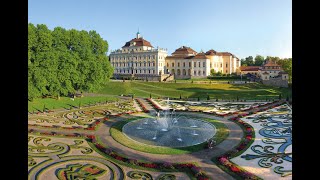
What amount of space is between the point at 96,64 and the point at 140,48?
157 ft

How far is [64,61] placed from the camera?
38812mm

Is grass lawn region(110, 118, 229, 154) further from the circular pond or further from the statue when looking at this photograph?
the circular pond

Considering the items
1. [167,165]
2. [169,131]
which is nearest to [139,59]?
[169,131]

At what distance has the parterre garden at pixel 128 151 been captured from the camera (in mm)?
15773

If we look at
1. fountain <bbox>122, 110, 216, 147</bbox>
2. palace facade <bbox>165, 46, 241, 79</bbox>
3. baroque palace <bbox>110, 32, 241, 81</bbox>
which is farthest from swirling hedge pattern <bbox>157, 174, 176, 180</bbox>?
palace facade <bbox>165, 46, 241, 79</bbox>

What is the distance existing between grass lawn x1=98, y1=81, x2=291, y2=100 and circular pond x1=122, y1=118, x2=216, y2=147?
22961 millimetres

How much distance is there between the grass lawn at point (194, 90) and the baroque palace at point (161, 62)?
59.9 ft

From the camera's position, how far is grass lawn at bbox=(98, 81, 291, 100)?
2103 inches

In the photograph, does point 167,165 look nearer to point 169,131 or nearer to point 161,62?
point 169,131

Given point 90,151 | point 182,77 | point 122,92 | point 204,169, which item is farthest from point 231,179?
point 182,77

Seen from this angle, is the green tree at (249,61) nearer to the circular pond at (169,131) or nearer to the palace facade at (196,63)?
the palace facade at (196,63)

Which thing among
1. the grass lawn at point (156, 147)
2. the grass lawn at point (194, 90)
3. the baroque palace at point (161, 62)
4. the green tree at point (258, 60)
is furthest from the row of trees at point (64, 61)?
the green tree at point (258, 60)

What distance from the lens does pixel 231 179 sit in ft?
49.1
